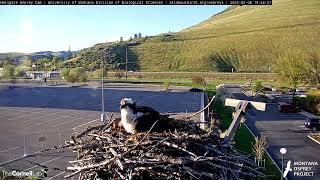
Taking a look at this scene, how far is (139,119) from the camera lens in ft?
23.1

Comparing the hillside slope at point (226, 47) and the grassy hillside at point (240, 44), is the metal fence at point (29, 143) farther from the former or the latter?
the grassy hillside at point (240, 44)

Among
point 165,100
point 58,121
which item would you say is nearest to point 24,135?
point 58,121

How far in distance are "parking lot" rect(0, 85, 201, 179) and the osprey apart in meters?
6.64

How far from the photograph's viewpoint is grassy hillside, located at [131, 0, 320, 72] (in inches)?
4409

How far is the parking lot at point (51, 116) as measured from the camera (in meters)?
23.4

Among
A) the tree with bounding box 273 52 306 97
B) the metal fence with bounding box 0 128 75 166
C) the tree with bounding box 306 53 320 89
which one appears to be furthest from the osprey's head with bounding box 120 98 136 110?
the tree with bounding box 306 53 320 89

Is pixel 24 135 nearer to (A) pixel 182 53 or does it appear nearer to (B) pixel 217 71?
(B) pixel 217 71

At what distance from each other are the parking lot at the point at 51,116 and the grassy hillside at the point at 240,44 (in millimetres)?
54870

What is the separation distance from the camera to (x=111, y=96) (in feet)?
186

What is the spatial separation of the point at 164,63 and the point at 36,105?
71831mm

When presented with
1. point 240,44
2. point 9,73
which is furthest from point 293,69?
point 240,44

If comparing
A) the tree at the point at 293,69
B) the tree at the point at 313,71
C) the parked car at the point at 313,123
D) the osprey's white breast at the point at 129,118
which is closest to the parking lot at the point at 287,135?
the parked car at the point at 313,123

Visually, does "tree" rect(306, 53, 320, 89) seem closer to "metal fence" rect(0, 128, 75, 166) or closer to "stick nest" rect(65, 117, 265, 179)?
"metal fence" rect(0, 128, 75, 166)

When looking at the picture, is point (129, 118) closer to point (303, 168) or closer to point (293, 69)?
point (303, 168)
